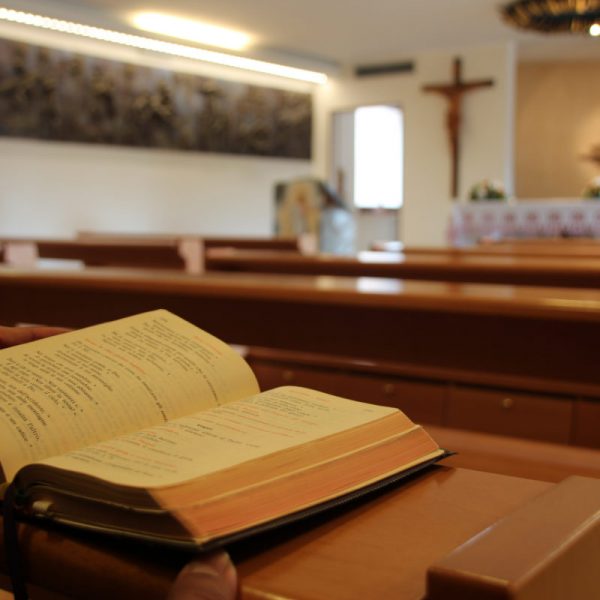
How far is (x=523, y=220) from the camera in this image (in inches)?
388

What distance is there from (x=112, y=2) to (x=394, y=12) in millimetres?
3173

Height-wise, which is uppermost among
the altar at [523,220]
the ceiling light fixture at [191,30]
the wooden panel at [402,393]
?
the ceiling light fixture at [191,30]

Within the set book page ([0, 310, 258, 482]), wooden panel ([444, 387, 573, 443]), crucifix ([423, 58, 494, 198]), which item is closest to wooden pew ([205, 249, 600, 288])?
wooden panel ([444, 387, 573, 443])

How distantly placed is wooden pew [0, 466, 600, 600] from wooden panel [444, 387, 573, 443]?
6.31 ft

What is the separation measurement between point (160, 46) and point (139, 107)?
2.57 ft

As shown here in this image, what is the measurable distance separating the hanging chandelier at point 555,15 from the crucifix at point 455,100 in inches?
95.7

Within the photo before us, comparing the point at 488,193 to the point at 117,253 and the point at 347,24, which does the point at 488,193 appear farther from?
the point at 117,253

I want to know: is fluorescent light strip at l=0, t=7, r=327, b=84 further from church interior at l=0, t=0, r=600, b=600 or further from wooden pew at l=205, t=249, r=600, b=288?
wooden pew at l=205, t=249, r=600, b=288

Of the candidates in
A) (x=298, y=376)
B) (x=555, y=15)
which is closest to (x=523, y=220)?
(x=555, y=15)

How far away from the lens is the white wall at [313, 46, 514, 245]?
11516 millimetres

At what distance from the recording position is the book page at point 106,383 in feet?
2.27

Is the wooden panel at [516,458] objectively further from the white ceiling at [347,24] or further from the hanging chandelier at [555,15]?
the white ceiling at [347,24]

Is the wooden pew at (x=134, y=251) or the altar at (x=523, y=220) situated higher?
the altar at (x=523, y=220)

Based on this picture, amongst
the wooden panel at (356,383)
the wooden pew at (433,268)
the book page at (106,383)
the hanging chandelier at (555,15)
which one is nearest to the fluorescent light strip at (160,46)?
the hanging chandelier at (555,15)
